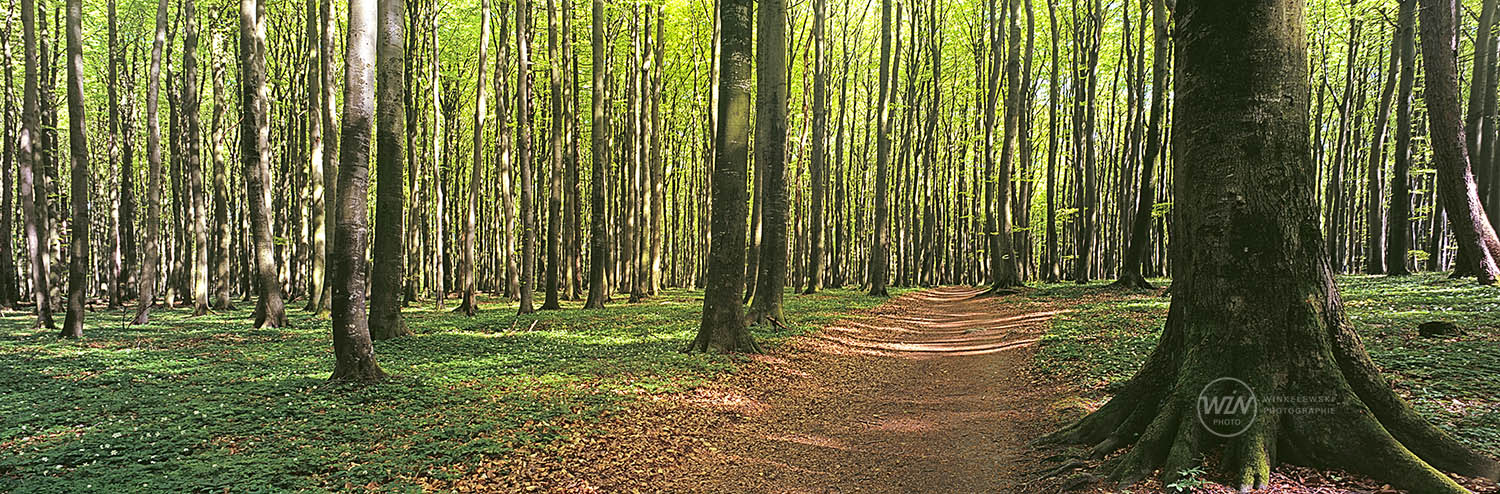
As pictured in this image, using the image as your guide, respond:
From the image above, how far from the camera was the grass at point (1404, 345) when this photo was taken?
490 cm

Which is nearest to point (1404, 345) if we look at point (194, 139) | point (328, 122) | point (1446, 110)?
point (1446, 110)

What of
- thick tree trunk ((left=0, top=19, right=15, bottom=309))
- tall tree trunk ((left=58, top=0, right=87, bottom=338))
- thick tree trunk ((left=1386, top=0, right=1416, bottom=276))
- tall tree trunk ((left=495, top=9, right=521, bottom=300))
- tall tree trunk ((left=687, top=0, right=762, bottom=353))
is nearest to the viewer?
tall tree trunk ((left=687, top=0, right=762, bottom=353))

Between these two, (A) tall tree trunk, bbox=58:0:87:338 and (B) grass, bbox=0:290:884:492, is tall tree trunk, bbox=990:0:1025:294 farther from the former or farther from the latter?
(A) tall tree trunk, bbox=58:0:87:338

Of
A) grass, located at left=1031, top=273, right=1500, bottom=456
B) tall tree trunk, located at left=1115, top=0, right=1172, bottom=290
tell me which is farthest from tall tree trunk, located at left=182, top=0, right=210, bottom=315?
tall tree trunk, located at left=1115, top=0, right=1172, bottom=290

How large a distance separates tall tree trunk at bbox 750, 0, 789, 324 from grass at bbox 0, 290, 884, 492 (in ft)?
4.49

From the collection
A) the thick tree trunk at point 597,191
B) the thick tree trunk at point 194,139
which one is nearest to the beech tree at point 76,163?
the thick tree trunk at point 194,139

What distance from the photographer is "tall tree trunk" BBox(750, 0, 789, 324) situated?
43.1 feet

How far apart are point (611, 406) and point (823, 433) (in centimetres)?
207

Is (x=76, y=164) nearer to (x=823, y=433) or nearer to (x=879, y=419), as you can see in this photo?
(x=823, y=433)

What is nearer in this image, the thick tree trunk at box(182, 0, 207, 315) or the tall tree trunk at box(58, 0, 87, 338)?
the tall tree trunk at box(58, 0, 87, 338)

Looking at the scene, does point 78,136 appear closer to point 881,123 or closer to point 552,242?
point 552,242

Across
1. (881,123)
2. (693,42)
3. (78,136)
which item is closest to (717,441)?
(78,136)

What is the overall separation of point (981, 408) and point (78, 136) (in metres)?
14.6

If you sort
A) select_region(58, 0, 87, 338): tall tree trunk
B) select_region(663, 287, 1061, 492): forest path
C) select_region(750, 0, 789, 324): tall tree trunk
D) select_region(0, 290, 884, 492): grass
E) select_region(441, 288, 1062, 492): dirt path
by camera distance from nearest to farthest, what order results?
1. select_region(0, 290, 884, 492): grass
2. select_region(441, 288, 1062, 492): dirt path
3. select_region(663, 287, 1061, 492): forest path
4. select_region(58, 0, 87, 338): tall tree trunk
5. select_region(750, 0, 789, 324): tall tree trunk
